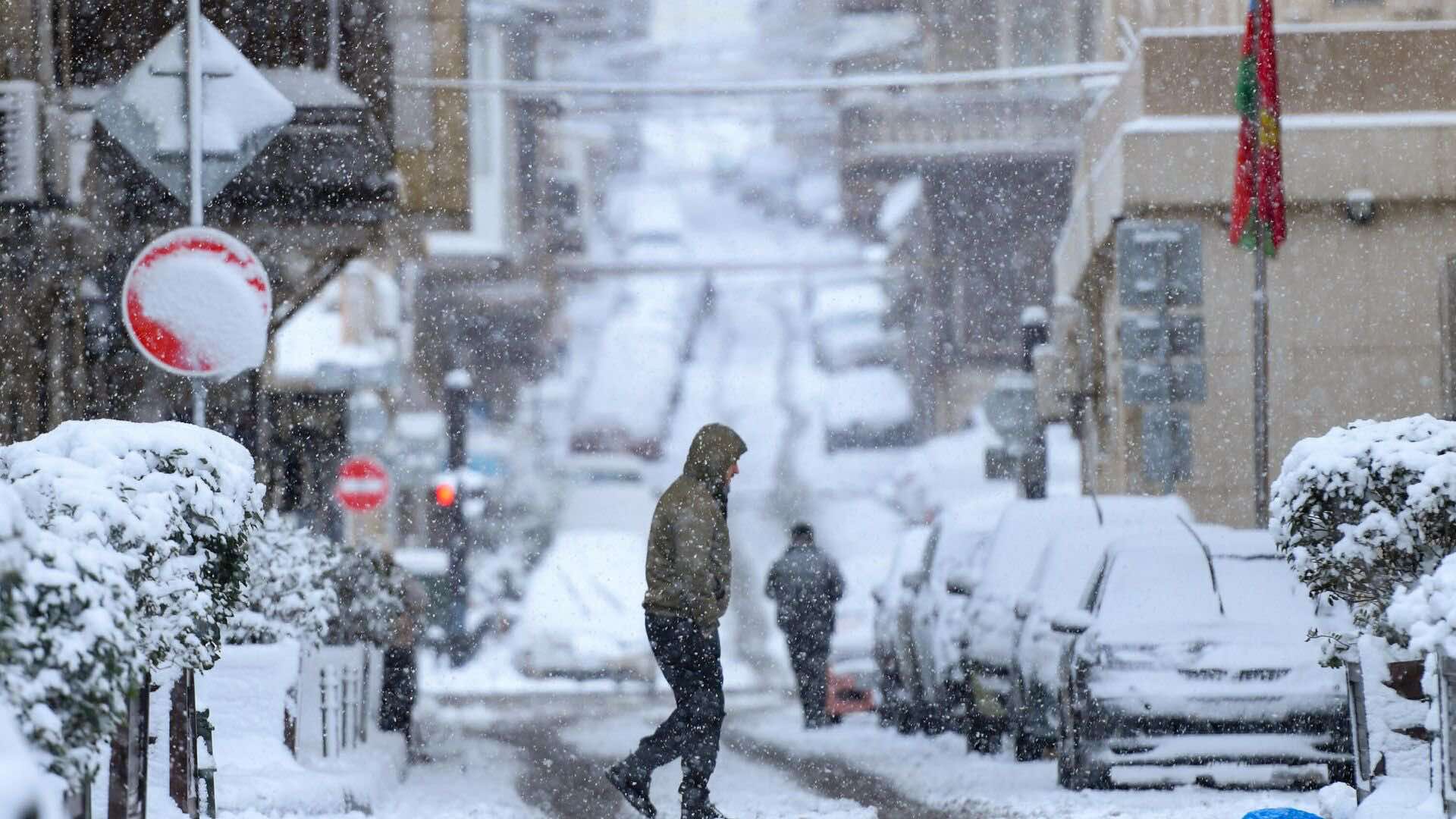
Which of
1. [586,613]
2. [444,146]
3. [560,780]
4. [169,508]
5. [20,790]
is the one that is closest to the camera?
[20,790]

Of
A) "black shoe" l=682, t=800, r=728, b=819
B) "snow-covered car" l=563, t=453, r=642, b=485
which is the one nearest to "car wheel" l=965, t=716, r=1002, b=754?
"black shoe" l=682, t=800, r=728, b=819

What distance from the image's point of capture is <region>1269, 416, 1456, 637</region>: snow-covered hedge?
7887 millimetres

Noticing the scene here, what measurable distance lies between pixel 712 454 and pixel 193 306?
88.1 inches

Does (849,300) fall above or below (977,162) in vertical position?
below

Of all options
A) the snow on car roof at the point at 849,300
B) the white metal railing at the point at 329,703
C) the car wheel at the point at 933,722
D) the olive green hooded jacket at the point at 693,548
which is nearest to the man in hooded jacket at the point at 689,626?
the olive green hooded jacket at the point at 693,548

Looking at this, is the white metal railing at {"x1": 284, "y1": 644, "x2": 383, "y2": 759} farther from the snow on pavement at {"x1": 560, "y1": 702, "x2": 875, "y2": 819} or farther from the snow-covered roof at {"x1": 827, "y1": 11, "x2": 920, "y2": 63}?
the snow-covered roof at {"x1": 827, "y1": 11, "x2": 920, "y2": 63}

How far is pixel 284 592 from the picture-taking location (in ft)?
40.9

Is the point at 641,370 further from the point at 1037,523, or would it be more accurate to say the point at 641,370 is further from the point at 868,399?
the point at 1037,523

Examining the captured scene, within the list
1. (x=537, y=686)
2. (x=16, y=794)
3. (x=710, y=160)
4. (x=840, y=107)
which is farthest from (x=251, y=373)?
(x=710, y=160)

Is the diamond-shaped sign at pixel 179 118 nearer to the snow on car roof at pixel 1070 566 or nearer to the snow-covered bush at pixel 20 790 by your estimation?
the snow on car roof at pixel 1070 566

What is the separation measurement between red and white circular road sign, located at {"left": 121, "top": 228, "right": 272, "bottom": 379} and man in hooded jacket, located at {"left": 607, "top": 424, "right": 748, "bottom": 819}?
1.88m

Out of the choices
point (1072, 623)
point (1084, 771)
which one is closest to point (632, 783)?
point (1084, 771)

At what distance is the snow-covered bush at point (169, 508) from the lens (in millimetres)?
6691

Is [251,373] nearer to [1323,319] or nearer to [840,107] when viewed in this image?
[1323,319]
